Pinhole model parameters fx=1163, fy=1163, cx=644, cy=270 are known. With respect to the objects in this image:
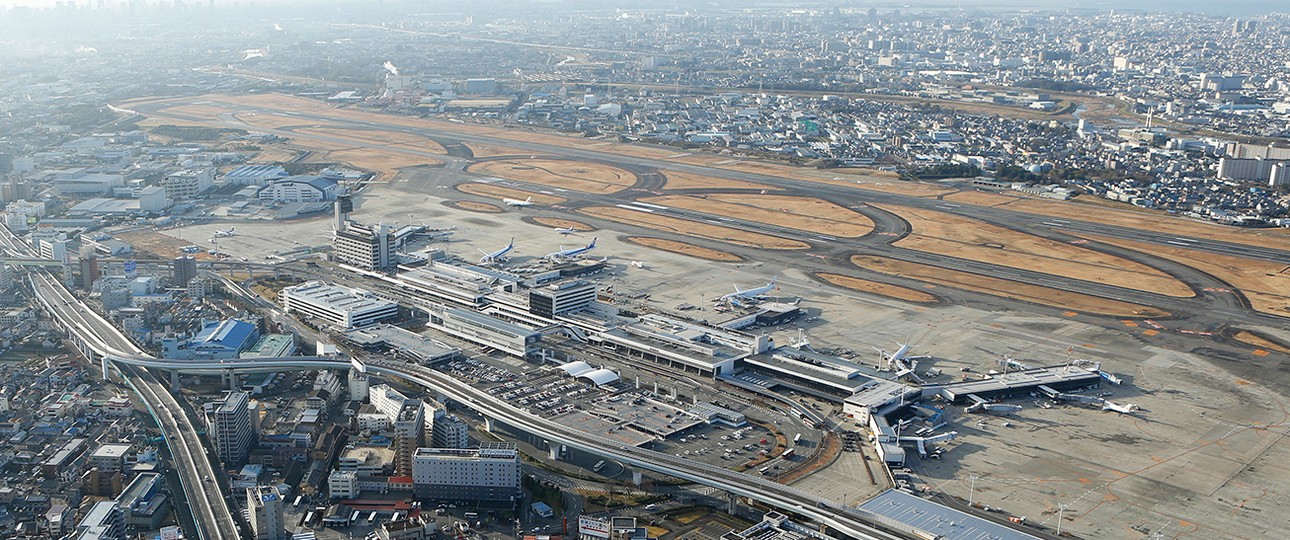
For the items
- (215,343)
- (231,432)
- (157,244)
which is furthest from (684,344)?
(157,244)

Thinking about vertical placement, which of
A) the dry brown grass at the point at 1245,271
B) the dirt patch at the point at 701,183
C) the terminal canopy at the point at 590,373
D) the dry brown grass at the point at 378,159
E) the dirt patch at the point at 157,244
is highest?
the terminal canopy at the point at 590,373

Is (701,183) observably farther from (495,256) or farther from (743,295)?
(743,295)

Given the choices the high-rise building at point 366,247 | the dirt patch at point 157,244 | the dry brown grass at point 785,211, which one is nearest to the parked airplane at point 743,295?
the dry brown grass at point 785,211

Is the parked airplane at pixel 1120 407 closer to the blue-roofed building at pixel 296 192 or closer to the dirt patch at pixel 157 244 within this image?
the dirt patch at pixel 157 244

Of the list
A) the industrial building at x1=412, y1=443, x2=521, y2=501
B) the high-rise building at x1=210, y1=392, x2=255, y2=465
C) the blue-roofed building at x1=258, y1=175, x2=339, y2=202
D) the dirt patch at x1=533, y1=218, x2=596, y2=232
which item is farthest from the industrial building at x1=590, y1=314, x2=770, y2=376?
the blue-roofed building at x1=258, y1=175, x2=339, y2=202

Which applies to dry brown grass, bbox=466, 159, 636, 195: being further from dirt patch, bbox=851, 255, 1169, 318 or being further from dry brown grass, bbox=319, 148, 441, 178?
dirt patch, bbox=851, 255, 1169, 318

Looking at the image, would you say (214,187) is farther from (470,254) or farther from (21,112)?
(21,112)
